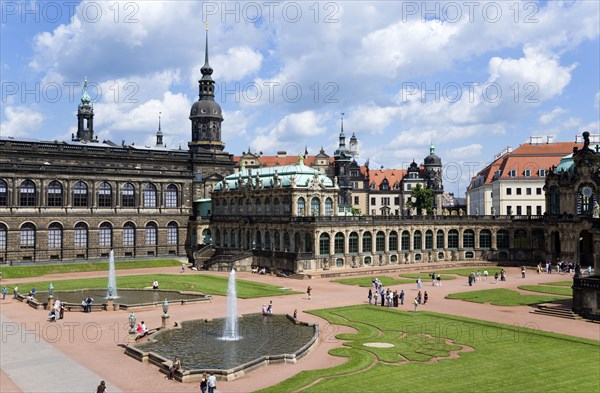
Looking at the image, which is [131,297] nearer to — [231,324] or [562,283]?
[231,324]

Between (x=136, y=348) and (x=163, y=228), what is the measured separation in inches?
→ 2852

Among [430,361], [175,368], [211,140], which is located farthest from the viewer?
[211,140]

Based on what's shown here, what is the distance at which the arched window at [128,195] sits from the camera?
4210 inches

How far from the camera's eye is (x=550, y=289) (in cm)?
6775

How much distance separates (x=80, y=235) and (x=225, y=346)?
6926cm

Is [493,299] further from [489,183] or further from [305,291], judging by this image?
[489,183]

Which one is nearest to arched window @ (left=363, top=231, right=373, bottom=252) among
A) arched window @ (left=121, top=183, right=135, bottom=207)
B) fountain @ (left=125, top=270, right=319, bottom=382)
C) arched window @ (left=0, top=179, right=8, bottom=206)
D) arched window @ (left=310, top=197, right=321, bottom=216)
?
arched window @ (left=310, top=197, right=321, bottom=216)

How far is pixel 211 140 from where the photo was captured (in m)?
128

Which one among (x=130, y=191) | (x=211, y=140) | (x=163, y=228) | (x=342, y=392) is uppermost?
(x=211, y=140)

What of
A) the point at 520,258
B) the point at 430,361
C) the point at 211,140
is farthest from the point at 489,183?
the point at 430,361

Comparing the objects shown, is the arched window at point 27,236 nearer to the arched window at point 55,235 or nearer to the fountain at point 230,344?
the arched window at point 55,235

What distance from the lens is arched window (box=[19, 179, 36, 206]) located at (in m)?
96.7

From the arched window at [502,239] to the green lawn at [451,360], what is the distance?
5609 centimetres

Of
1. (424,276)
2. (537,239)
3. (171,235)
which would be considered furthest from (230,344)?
(171,235)
